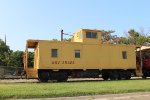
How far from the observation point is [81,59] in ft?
94.1

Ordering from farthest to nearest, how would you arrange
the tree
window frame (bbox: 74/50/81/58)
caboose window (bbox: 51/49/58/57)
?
the tree, window frame (bbox: 74/50/81/58), caboose window (bbox: 51/49/58/57)

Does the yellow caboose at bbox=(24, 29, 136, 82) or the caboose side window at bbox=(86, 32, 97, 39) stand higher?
the caboose side window at bbox=(86, 32, 97, 39)

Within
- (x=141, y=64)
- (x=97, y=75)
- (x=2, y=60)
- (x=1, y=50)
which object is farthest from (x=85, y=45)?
(x=1, y=50)

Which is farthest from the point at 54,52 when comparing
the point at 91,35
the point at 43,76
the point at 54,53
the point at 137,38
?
the point at 137,38

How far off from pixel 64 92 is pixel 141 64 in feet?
57.2

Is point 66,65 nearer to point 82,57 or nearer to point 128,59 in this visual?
point 82,57

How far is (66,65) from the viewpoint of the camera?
91.6ft

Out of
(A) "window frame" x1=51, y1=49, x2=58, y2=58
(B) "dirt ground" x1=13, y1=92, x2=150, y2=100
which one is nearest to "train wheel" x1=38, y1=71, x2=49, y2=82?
(A) "window frame" x1=51, y1=49, x2=58, y2=58

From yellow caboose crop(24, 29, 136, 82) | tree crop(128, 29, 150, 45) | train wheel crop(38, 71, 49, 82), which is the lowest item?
train wheel crop(38, 71, 49, 82)

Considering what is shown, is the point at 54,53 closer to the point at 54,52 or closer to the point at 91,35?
the point at 54,52

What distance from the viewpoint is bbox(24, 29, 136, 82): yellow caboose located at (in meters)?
27.1

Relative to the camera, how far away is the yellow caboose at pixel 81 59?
89.0ft

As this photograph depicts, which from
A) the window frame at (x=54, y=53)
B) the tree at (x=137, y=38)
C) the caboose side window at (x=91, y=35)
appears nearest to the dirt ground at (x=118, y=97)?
the window frame at (x=54, y=53)

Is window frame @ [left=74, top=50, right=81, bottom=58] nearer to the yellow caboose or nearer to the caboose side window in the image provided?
the yellow caboose
